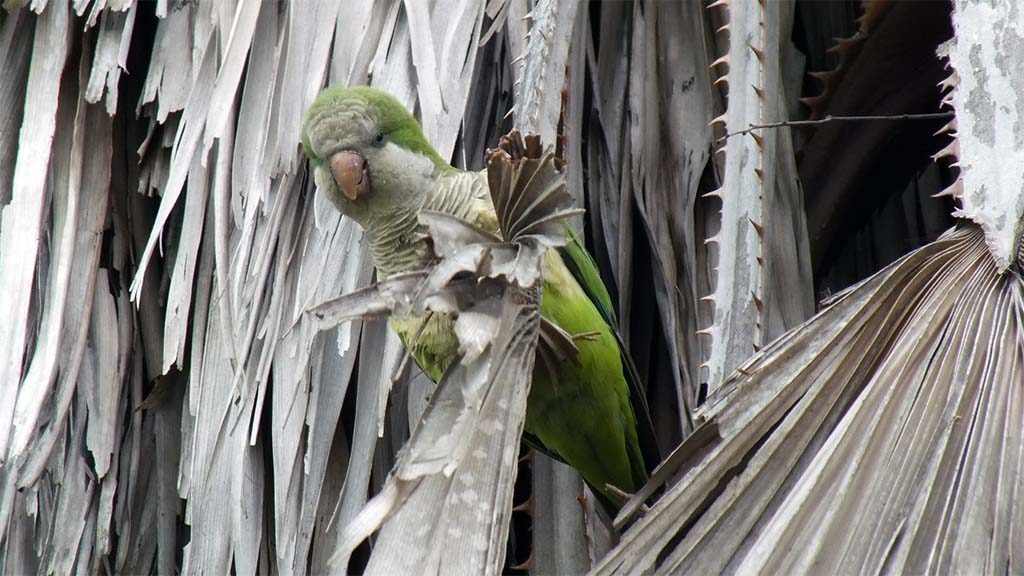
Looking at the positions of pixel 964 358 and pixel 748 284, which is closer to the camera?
pixel 964 358

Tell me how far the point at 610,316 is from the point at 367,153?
66cm

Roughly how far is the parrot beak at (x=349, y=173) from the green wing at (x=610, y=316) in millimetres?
456

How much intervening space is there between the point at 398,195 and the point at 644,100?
0.65m

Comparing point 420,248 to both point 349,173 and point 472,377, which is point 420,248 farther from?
point 472,377

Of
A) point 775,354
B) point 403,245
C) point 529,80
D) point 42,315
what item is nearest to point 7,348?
point 42,315

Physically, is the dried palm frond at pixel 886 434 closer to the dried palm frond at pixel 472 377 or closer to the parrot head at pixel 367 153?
the dried palm frond at pixel 472 377

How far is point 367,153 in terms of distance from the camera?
2.51 m

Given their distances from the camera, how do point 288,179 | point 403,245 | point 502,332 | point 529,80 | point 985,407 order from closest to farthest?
point 985,407
point 502,332
point 529,80
point 403,245
point 288,179

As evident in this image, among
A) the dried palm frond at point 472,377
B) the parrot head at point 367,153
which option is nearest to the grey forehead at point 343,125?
the parrot head at point 367,153

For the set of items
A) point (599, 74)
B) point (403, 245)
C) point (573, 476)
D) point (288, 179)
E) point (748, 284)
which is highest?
point (599, 74)

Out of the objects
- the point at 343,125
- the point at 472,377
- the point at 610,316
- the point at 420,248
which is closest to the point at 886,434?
the point at 472,377

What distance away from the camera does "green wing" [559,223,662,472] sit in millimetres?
2568

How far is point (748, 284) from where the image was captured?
2068 millimetres

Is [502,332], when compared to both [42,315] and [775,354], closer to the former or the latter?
[775,354]
